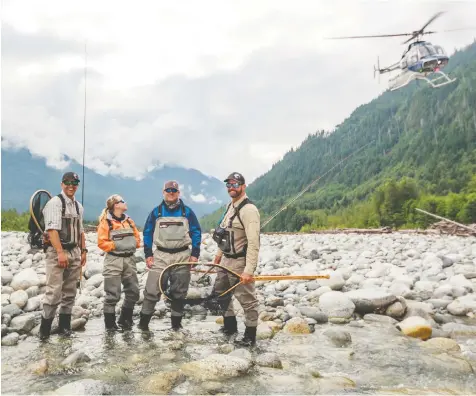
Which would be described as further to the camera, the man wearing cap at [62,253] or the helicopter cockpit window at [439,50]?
the helicopter cockpit window at [439,50]

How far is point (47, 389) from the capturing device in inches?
171

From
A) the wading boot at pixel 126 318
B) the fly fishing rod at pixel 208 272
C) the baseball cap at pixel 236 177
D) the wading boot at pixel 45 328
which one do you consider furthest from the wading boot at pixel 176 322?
the baseball cap at pixel 236 177

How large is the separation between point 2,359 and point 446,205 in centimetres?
5946

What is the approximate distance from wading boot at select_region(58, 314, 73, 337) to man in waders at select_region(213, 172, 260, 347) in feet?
7.47

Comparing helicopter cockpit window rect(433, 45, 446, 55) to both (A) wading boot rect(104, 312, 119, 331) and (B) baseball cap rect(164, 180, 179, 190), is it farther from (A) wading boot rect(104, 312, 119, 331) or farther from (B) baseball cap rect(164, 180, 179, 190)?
(A) wading boot rect(104, 312, 119, 331)

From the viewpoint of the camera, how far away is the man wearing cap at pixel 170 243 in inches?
253

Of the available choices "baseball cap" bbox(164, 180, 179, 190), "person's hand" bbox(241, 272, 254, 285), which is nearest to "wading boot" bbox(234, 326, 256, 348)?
"person's hand" bbox(241, 272, 254, 285)

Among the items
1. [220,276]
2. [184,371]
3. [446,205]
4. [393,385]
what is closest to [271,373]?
[184,371]

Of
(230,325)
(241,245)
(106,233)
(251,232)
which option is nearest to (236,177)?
(251,232)

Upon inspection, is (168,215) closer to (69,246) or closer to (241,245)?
(241,245)

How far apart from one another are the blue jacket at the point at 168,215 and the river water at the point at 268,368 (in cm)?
130

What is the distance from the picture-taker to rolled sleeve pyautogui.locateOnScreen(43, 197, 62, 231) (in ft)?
19.2

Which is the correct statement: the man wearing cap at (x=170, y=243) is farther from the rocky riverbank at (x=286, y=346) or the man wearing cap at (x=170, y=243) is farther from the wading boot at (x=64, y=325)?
the wading boot at (x=64, y=325)

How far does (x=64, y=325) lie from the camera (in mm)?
6410
